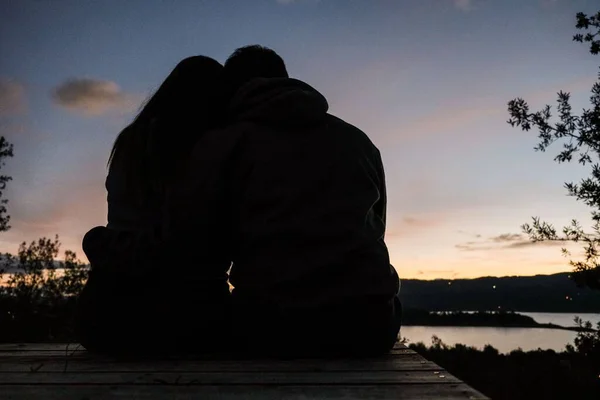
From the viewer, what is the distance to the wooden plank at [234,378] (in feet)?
4.94

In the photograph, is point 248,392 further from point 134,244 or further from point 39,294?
point 39,294

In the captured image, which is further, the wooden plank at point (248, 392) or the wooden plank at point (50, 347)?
the wooden plank at point (50, 347)

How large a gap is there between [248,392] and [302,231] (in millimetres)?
872

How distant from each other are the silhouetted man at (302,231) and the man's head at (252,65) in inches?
13.7

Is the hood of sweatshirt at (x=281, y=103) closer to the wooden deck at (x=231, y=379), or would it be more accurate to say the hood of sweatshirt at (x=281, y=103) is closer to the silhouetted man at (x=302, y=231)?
the silhouetted man at (x=302, y=231)

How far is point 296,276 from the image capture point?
83.4 inches

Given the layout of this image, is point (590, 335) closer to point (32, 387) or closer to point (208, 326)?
point (208, 326)

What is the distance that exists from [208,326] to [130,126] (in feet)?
3.32

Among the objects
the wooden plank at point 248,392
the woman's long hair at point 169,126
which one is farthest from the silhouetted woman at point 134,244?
the wooden plank at point 248,392

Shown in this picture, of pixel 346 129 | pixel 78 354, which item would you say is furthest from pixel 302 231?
pixel 78 354

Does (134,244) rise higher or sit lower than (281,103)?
lower

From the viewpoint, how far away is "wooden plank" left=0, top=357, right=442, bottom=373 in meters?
1.78

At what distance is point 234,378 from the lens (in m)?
1.59

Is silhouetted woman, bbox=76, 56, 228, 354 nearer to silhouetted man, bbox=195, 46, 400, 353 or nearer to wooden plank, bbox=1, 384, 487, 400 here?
silhouetted man, bbox=195, 46, 400, 353
